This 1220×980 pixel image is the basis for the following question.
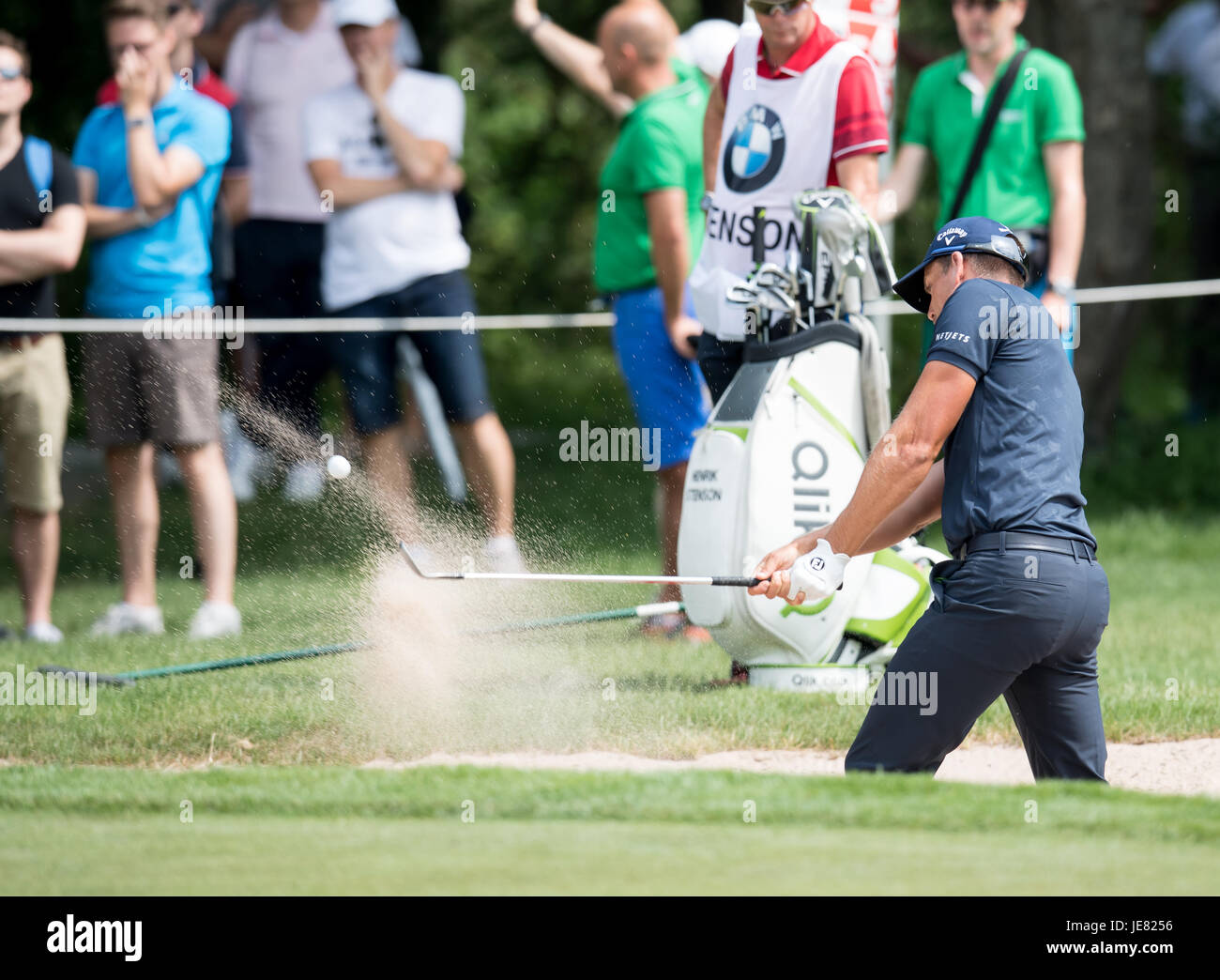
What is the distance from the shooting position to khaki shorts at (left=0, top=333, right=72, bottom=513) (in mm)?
8531

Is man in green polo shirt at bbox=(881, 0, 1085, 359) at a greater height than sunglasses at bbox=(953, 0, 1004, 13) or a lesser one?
lesser

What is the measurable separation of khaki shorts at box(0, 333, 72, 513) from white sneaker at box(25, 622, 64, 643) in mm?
517

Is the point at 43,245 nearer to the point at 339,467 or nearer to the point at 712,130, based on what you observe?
the point at 712,130

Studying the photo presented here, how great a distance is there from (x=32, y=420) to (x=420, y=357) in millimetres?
1925

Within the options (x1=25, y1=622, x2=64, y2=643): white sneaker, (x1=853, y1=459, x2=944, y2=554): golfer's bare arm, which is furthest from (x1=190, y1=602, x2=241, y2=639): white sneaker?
(x1=853, y1=459, x2=944, y2=554): golfer's bare arm

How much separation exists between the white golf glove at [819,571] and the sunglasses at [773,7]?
2684 mm

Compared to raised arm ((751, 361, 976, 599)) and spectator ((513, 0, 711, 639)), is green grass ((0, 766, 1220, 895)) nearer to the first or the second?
raised arm ((751, 361, 976, 599))

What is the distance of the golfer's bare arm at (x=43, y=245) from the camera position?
8555 millimetres

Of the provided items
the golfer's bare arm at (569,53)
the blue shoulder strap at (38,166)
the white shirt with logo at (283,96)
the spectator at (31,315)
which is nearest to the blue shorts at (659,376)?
the golfer's bare arm at (569,53)

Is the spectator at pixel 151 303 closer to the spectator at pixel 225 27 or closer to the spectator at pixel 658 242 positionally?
the spectator at pixel 658 242

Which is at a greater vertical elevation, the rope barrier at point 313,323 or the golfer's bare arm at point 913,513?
the rope barrier at point 313,323

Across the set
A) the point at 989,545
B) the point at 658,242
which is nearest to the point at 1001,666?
the point at 989,545

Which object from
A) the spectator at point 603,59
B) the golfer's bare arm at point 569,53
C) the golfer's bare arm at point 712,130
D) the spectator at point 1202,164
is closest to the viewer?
the golfer's bare arm at point 712,130

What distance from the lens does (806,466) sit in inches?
268
